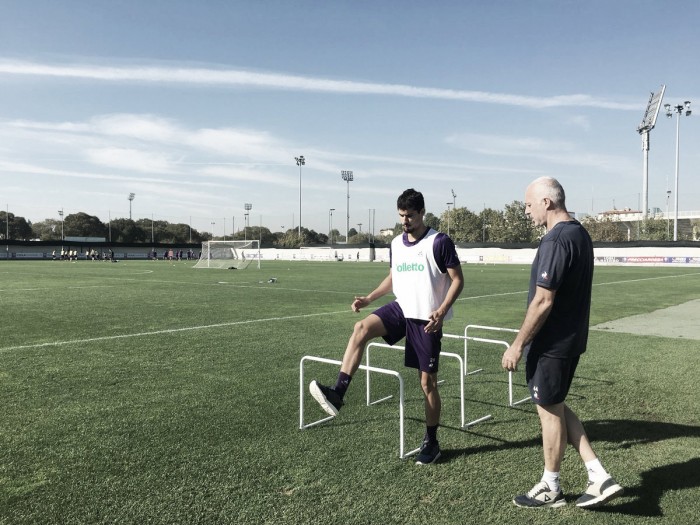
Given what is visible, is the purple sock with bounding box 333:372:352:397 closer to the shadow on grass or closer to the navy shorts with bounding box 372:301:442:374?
the navy shorts with bounding box 372:301:442:374

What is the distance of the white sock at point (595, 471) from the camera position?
357 centimetres

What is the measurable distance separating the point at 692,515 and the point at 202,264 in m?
48.9

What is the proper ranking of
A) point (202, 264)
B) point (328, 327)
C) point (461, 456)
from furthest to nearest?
point (202, 264) < point (328, 327) < point (461, 456)

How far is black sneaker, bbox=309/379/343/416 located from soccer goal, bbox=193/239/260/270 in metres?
43.0

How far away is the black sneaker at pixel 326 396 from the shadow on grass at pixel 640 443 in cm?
100

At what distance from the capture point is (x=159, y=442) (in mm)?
4691

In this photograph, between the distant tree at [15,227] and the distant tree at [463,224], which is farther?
the distant tree at [463,224]

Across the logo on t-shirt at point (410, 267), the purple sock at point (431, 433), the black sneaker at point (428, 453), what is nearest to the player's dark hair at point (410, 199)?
the logo on t-shirt at point (410, 267)

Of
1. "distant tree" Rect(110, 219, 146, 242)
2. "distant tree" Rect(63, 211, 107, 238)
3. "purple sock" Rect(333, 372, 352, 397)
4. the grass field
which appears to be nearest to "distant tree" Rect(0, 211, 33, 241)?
"distant tree" Rect(63, 211, 107, 238)

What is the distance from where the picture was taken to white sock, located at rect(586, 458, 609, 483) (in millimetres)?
3570

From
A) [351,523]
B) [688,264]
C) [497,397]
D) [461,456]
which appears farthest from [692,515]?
[688,264]

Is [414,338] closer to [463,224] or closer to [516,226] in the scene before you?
[516,226]

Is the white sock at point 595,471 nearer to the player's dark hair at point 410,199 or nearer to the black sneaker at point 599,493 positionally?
the black sneaker at point 599,493

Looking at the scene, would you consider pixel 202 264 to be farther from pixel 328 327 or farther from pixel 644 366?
pixel 644 366
